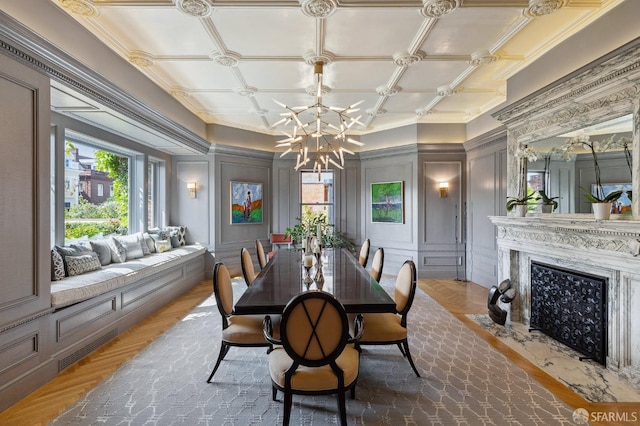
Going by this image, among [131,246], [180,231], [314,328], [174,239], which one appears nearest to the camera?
[314,328]

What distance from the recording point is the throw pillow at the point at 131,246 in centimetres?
443

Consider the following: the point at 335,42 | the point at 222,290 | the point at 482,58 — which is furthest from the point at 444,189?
the point at 222,290

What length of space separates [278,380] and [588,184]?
10.8ft

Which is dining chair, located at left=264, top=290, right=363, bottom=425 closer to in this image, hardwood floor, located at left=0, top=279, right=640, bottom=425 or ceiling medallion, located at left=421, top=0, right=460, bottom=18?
hardwood floor, located at left=0, top=279, right=640, bottom=425

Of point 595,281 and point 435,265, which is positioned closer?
point 595,281

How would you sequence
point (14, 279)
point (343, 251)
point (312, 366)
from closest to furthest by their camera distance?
point (312, 366) → point (14, 279) → point (343, 251)

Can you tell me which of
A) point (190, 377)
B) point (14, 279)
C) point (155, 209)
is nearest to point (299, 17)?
point (14, 279)

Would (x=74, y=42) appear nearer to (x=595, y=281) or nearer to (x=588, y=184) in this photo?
(x=588, y=184)

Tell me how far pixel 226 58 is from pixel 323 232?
430cm

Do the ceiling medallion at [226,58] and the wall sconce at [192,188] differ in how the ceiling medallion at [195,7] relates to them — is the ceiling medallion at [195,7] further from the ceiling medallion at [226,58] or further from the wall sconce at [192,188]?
the wall sconce at [192,188]

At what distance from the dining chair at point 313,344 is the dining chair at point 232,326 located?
1.93 ft

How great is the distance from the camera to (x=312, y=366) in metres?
1.80

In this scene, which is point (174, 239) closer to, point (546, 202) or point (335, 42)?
point (335, 42)

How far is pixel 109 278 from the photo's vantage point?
10.8 ft
